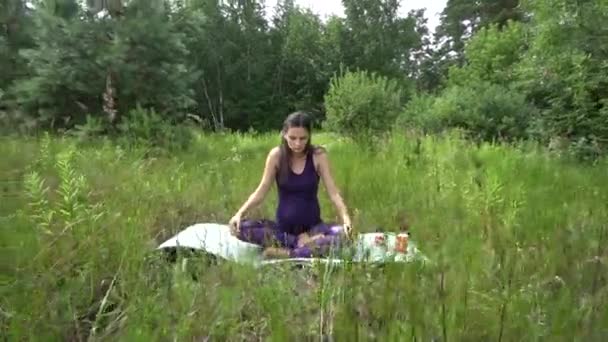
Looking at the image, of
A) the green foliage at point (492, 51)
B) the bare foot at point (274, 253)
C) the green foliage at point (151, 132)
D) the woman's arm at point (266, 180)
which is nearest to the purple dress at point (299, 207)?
the woman's arm at point (266, 180)

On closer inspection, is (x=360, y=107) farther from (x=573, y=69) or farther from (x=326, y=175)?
(x=326, y=175)

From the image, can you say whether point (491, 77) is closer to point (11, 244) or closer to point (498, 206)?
point (498, 206)

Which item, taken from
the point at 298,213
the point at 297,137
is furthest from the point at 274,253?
the point at 297,137

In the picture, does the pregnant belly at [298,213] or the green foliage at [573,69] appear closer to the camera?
the pregnant belly at [298,213]

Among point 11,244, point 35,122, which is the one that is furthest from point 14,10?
point 11,244

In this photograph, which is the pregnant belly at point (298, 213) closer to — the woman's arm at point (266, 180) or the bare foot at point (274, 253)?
the woman's arm at point (266, 180)

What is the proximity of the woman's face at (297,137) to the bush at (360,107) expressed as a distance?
5380mm

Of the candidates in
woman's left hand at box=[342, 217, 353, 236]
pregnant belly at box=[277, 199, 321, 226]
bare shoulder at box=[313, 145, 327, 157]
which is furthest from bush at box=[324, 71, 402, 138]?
woman's left hand at box=[342, 217, 353, 236]

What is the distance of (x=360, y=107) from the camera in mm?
10562

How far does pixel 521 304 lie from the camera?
1992mm

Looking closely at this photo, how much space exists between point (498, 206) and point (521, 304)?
7.88 ft

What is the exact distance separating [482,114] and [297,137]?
10920 millimetres

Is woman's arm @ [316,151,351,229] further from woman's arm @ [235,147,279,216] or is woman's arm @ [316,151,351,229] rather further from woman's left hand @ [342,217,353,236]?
woman's left hand @ [342,217,353,236]

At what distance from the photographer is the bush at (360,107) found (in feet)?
34.7
